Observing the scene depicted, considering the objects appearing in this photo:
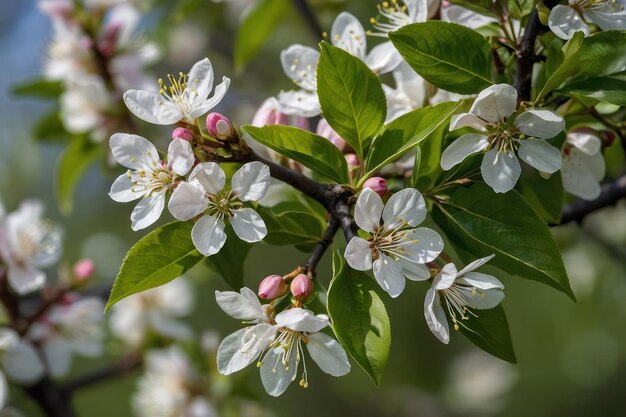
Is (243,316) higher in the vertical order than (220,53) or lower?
higher

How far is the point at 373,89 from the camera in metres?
1.04

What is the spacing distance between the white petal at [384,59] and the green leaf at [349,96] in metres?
0.22

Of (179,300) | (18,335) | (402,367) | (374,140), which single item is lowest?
(402,367)

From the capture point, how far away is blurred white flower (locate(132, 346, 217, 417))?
217 cm

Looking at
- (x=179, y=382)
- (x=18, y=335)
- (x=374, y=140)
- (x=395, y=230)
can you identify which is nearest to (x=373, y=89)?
(x=374, y=140)

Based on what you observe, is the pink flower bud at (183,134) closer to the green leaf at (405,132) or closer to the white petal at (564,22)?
the green leaf at (405,132)

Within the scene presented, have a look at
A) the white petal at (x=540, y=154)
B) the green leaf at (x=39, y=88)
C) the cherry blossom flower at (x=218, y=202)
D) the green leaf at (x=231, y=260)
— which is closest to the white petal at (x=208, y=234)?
the cherry blossom flower at (x=218, y=202)

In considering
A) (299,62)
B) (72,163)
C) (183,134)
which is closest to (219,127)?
(183,134)

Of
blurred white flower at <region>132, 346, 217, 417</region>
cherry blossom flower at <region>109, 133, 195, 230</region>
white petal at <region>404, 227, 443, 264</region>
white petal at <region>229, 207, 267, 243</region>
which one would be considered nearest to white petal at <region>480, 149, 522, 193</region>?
white petal at <region>404, 227, 443, 264</region>

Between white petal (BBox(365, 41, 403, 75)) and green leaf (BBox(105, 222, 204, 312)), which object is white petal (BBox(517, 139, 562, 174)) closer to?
white petal (BBox(365, 41, 403, 75))

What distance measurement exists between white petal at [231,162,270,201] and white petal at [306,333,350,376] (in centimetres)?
22

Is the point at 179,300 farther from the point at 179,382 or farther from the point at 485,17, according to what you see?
the point at 485,17

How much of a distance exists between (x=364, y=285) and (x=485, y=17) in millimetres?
490

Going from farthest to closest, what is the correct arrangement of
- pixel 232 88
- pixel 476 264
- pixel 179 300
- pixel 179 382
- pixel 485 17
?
1. pixel 232 88
2. pixel 179 300
3. pixel 179 382
4. pixel 485 17
5. pixel 476 264
